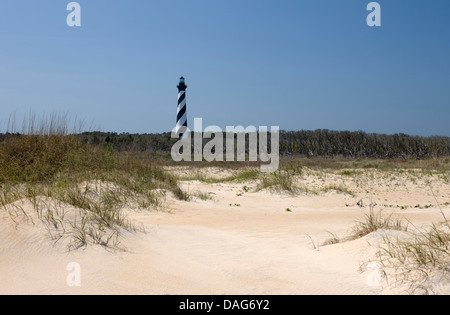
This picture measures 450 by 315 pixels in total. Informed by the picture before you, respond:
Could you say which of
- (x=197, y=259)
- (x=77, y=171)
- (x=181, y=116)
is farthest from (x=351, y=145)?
(x=197, y=259)

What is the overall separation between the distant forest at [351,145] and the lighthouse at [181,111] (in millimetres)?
1510

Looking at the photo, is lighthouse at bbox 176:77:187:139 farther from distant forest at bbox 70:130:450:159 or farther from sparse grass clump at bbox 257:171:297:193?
sparse grass clump at bbox 257:171:297:193

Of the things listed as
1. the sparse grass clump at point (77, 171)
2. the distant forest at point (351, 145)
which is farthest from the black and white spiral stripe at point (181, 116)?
the sparse grass clump at point (77, 171)

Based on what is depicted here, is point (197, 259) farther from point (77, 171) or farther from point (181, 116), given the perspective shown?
point (181, 116)

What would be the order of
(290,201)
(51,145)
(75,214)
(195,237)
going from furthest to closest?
1. (290,201)
2. (51,145)
3. (195,237)
4. (75,214)

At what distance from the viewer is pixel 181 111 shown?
37781 millimetres

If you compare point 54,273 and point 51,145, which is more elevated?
point 51,145

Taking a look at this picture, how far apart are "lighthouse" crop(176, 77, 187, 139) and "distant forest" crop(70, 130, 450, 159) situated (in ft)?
4.95

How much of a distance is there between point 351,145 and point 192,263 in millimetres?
30943

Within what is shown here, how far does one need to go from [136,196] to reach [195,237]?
3270 mm

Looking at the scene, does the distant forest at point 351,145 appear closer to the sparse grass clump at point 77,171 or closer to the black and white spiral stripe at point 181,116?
the black and white spiral stripe at point 181,116

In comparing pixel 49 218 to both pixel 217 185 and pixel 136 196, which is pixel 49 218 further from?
pixel 217 185
